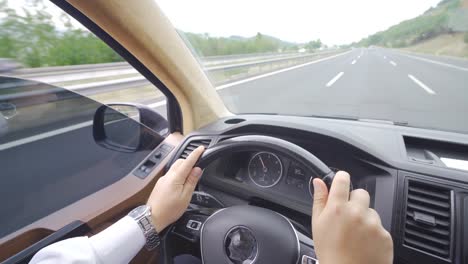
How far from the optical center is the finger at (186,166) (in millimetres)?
1289

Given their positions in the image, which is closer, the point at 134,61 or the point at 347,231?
the point at 347,231

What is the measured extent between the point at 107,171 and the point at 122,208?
1.44 ft

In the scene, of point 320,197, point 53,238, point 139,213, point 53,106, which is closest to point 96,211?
point 53,238

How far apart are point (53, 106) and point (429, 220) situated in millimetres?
2372

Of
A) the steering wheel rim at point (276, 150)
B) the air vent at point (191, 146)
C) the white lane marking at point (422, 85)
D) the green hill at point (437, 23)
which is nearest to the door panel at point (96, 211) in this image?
the air vent at point (191, 146)

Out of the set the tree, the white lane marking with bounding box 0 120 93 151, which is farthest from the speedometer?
the tree

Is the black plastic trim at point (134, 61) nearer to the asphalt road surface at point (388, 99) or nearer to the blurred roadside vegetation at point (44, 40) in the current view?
the blurred roadside vegetation at point (44, 40)

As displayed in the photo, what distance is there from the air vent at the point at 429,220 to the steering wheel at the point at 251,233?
0.49 metres

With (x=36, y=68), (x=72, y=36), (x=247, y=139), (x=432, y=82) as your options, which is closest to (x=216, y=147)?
(x=247, y=139)

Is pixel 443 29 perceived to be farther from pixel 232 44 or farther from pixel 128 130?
pixel 128 130

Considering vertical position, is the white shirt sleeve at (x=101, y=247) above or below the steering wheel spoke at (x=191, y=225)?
above

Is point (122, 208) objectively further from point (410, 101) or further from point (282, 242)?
point (410, 101)

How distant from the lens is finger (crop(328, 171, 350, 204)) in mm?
913

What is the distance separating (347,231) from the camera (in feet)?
2.86
